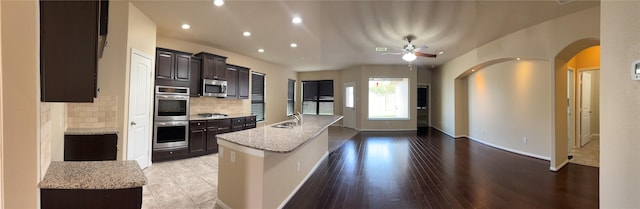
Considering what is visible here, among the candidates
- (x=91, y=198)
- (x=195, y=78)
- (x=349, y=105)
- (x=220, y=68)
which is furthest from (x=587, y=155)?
(x=195, y=78)

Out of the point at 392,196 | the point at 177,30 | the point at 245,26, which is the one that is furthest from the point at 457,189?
the point at 177,30

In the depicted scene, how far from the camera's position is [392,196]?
9.65 ft

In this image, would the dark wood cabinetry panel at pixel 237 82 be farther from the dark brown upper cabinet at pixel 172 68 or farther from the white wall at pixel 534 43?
the white wall at pixel 534 43

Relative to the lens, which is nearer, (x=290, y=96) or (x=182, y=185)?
(x=182, y=185)

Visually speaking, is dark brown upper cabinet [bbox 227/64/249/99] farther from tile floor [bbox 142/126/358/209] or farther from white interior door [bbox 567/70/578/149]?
white interior door [bbox 567/70/578/149]

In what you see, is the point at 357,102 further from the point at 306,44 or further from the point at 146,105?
the point at 146,105

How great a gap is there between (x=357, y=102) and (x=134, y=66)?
6965 mm

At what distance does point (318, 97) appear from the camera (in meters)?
10.5

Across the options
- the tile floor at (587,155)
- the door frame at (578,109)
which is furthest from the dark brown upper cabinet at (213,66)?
the door frame at (578,109)

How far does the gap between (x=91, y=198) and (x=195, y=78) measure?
4.27 meters

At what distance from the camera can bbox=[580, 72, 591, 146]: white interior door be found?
18.2 ft

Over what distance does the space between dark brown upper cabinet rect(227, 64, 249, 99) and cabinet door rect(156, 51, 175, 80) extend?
157 centimetres

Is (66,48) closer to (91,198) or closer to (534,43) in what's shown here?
(91,198)

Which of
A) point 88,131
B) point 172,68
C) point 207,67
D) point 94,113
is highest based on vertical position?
point 207,67
